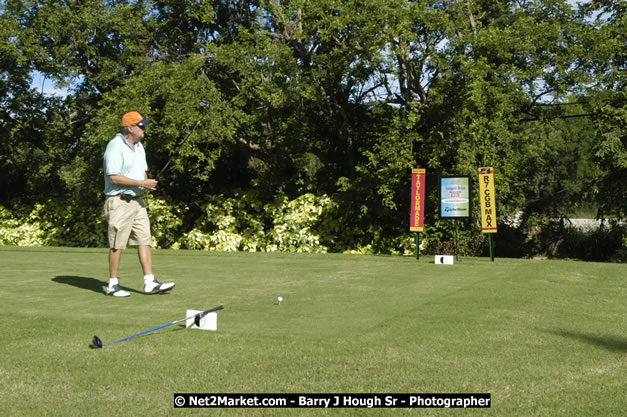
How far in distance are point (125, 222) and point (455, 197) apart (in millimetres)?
7610

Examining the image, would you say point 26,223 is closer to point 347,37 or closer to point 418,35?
point 347,37

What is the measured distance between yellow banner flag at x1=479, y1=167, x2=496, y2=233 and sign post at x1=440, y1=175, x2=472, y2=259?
311mm

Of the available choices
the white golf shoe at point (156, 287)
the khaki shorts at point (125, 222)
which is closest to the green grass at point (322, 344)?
the white golf shoe at point (156, 287)

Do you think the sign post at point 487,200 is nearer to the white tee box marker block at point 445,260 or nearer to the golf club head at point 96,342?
the white tee box marker block at point 445,260

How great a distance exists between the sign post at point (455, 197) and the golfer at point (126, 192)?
285 inches

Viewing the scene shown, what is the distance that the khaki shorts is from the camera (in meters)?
7.57

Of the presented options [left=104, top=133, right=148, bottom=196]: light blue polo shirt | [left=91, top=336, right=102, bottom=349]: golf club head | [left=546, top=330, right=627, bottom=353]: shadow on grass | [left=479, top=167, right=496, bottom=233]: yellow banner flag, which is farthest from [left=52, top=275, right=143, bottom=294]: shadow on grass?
[left=479, top=167, right=496, bottom=233]: yellow banner flag

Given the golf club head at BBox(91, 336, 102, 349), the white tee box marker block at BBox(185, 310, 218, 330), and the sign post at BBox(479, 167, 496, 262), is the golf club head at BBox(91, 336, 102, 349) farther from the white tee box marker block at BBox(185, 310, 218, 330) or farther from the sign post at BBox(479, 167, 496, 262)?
the sign post at BBox(479, 167, 496, 262)

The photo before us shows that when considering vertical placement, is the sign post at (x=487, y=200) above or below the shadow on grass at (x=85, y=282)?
above

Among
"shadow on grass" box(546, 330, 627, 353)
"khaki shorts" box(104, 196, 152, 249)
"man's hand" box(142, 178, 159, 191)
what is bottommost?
"shadow on grass" box(546, 330, 627, 353)

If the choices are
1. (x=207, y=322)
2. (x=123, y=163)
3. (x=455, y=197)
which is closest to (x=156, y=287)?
(x=123, y=163)

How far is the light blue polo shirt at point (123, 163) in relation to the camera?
7430 millimetres

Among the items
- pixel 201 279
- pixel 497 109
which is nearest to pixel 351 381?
pixel 201 279

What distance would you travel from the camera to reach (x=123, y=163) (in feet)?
24.5
